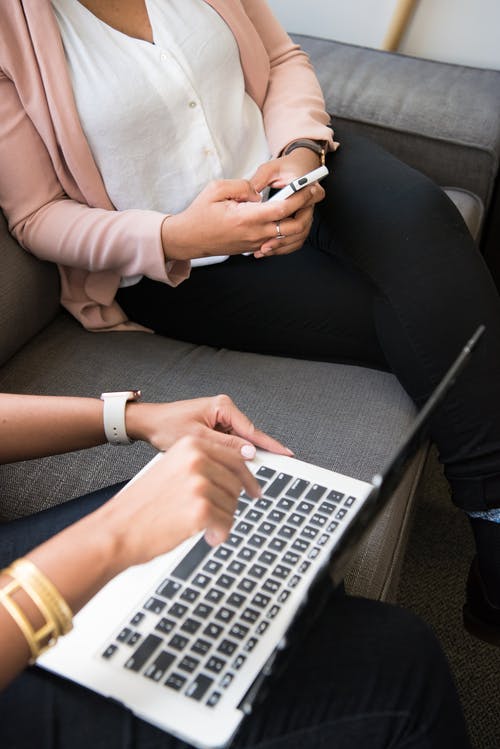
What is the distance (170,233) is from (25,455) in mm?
400

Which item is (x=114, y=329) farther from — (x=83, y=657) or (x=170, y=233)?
(x=83, y=657)

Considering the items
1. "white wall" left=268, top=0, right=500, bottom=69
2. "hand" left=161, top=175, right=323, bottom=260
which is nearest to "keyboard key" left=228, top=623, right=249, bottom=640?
"hand" left=161, top=175, right=323, bottom=260

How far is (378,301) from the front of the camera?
1116 mm

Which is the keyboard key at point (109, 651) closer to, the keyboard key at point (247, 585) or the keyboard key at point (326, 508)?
the keyboard key at point (247, 585)

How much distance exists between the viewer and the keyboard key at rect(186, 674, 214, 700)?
608mm

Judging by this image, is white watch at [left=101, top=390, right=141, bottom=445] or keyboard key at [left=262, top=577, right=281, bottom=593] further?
white watch at [left=101, top=390, right=141, bottom=445]

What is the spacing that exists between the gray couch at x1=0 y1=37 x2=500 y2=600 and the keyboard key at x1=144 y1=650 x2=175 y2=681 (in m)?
0.31

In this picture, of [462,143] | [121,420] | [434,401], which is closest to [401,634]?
[434,401]

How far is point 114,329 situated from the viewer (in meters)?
1.26

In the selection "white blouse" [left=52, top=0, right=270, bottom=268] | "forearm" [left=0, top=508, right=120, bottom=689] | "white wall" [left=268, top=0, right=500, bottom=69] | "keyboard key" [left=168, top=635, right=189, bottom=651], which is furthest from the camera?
"white wall" [left=268, top=0, right=500, bottom=69]

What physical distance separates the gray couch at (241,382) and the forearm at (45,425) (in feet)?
0.50

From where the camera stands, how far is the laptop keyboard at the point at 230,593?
0.63m

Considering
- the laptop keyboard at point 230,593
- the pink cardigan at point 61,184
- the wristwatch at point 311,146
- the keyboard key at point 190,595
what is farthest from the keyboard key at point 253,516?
the wristwatch at point 311,146

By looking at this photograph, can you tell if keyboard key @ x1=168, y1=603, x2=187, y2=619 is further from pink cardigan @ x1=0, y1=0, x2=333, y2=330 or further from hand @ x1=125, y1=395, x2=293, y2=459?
pink cardigan @ x1=0, y1=0, x2=333, y2=330
